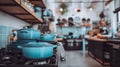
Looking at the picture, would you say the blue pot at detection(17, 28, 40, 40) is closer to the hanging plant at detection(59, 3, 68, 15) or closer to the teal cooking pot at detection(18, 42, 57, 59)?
the teal cooking pot at detection(18, 42, 57, 59)

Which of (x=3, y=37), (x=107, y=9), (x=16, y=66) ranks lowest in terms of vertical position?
(x=16, y=66)

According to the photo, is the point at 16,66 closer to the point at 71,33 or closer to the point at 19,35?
the point at 19,35

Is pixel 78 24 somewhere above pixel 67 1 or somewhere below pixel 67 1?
below

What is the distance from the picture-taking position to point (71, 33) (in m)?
11.9

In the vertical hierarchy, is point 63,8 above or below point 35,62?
above

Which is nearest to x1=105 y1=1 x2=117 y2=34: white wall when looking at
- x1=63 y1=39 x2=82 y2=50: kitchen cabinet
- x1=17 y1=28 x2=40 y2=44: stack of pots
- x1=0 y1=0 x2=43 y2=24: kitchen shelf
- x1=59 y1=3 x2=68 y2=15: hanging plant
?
x1=63 y1=39 x2=82 y2=50: kitchen cabinet

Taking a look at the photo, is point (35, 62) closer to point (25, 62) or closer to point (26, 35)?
point (25, 62)

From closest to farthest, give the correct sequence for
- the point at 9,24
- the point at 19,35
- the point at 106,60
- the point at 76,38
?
the point at 19,35, the point at 9,24, the point at 106,60, the point at 76,38

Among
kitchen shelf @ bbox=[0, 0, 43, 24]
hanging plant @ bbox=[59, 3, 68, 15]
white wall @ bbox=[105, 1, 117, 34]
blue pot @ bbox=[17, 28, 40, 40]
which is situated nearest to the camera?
blue pot @ bbox=[17, 28, 40, 40]

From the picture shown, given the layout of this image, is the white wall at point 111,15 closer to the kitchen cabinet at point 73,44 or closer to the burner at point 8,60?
the kitchen cabinet at point 73,44

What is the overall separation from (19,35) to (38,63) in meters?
0.84

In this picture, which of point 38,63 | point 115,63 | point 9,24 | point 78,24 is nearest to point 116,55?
point 115,63

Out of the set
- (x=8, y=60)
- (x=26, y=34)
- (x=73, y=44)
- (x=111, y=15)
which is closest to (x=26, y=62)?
(x=8, y=60)

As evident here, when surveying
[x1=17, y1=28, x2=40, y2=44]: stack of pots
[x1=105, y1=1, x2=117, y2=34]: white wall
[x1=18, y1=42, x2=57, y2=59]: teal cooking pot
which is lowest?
[x1=18, y1=42, x2=57, y2=59]: teal cooking pot
